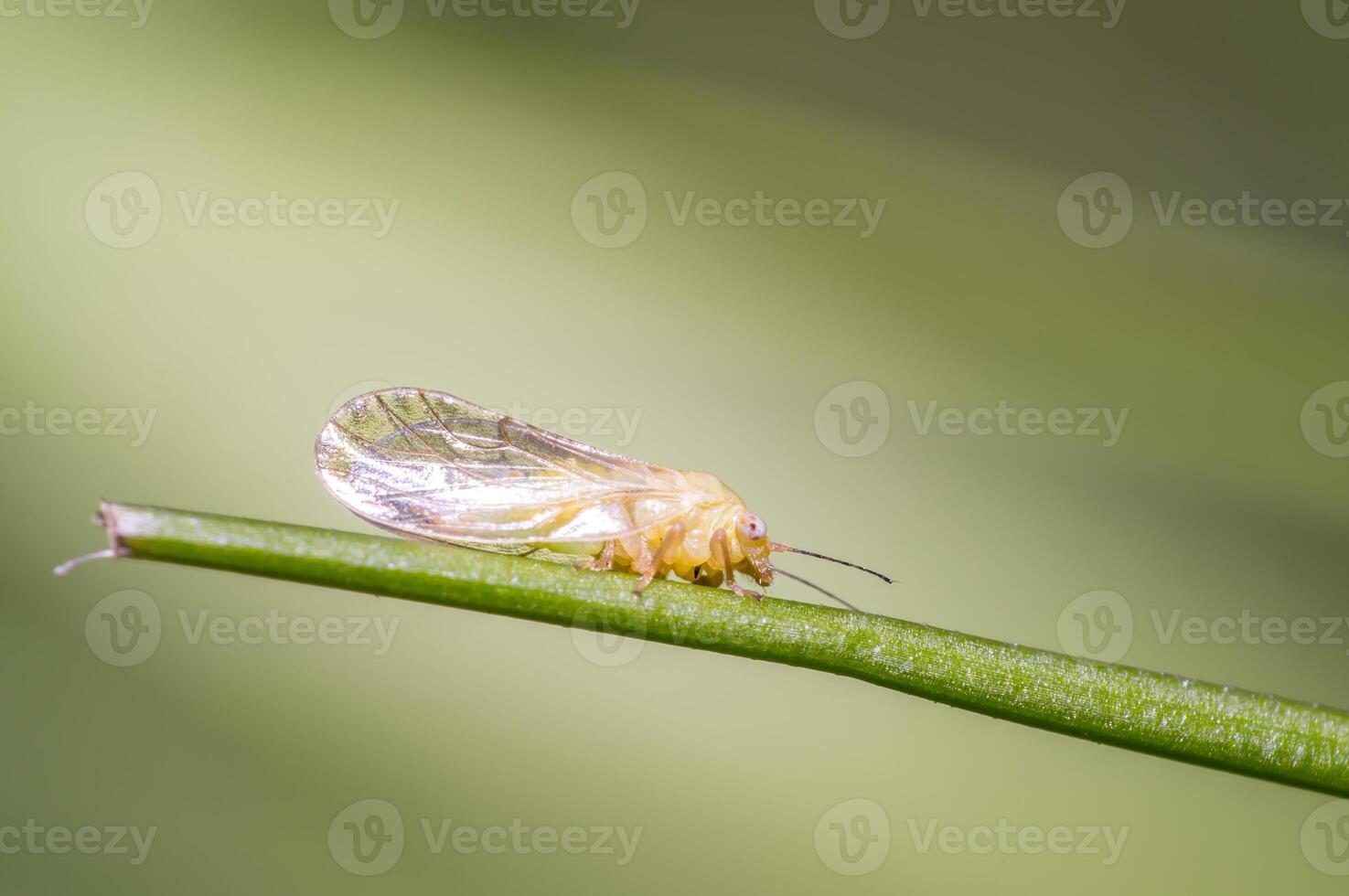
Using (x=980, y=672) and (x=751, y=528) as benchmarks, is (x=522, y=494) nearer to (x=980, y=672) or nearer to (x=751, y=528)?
(x=751, y=528)


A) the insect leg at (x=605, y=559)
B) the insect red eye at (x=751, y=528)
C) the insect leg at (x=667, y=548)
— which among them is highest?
the insect red eye at (x=751, y=528)

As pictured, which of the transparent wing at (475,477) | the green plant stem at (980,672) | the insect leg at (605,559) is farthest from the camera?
the insect leg at (605,559)

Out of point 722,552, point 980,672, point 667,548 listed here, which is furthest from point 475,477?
point 980,672

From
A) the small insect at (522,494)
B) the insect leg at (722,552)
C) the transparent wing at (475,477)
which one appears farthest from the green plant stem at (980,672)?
the insect leg at (722,552)

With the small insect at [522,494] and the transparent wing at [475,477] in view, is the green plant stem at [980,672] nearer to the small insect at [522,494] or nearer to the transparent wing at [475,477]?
the small insect at [522,494]

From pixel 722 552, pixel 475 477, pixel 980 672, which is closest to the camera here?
pixel 980 672

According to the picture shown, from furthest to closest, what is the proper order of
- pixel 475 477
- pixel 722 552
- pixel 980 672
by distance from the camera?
pixel 722 552
pixel 475 477
pixel 980 672

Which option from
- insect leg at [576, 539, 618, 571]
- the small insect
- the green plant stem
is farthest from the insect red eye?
the green plant stem

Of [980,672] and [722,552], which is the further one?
[722,552]
